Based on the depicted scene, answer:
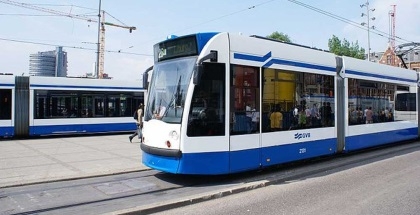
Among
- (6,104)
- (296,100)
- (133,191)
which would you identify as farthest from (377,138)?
(6,104)

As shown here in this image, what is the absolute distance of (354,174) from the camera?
9.79 meters

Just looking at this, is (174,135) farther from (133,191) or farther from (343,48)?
(343,48)

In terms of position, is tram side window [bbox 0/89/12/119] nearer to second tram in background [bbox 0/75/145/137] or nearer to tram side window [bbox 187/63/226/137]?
second tram in background [bbox 0/75/145/137]

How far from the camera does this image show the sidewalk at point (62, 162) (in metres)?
9.30

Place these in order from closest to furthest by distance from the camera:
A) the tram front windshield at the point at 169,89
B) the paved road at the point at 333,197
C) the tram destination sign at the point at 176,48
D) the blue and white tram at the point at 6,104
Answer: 1. the paved road at the point at 333,197
2. the tram front windshield at the point at 169,89
3. the tram destination sign at the point at 176,48
4. the blue and white tram at the point at 6,104

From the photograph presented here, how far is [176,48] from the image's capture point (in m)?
8.78

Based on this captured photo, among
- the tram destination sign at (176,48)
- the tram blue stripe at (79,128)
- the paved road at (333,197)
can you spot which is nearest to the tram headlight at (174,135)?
the paved road at (333,197)

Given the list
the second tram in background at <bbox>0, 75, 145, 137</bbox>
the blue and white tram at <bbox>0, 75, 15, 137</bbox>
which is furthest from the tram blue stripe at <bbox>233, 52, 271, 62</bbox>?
the blue and white tram at <bbox>0, 75, 15, 137</bbox>

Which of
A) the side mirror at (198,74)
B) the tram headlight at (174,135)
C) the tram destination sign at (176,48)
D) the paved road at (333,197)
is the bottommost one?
the paved road at (333,197)

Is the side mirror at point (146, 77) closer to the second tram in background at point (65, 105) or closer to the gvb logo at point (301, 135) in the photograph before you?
the gvb logo at point (301, 135)

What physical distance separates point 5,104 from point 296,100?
1521 centimetres

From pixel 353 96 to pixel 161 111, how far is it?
23.7ft

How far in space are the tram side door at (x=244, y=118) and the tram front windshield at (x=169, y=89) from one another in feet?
3.44

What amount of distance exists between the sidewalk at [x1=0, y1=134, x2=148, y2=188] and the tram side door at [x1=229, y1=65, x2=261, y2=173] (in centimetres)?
306
